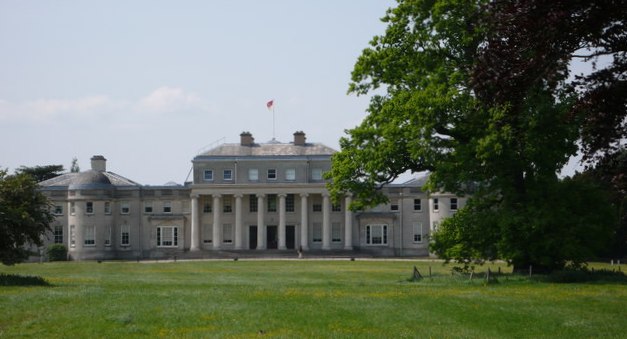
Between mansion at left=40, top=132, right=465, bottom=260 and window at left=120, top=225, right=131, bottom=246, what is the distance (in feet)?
0.35

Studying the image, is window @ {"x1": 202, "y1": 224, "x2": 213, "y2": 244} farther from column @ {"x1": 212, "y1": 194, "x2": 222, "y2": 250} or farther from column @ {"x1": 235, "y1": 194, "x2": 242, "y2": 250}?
column @ {"x1": 235, "y1": 194, "x2": 242, "y2": 250}

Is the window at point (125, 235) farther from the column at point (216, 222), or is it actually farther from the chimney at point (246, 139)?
the chimney at point (246, 139)

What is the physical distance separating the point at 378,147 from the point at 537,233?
7645 millimetres

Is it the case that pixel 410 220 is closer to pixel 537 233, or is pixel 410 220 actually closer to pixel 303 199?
pixel 303 199

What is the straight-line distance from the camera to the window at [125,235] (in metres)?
93.9

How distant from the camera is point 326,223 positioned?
300 ft

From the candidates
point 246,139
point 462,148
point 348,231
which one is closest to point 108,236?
point 246,139

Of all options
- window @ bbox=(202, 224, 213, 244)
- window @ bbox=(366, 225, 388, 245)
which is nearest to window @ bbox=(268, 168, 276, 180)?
window @ bbox=(202, 224, 213, 244)

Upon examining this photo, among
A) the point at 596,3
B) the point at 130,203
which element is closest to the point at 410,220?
the point at 130,203

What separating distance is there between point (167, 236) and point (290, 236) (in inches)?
511

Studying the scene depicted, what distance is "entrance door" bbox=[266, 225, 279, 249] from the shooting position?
93.3 m

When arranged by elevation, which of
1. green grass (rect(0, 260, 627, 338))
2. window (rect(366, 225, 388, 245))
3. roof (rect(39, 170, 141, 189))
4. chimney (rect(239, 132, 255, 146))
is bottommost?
green grass (rect(0, 260, 627, 338))

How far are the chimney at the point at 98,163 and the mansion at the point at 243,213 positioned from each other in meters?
3.34

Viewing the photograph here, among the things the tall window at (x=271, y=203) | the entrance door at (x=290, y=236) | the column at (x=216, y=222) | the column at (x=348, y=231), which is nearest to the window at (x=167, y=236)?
the column at (x=216, y=222)
